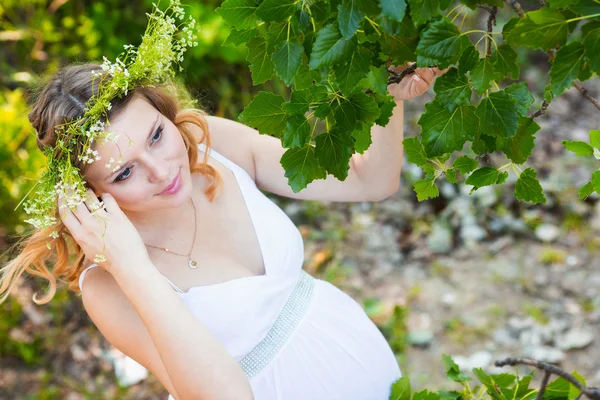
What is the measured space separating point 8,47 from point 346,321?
3.52 meters

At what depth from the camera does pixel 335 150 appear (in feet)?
3.39

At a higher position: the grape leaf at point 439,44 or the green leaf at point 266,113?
the grape leaf at point 439,44

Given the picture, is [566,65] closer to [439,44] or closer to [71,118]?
[439,44]

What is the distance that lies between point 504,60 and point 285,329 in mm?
1266

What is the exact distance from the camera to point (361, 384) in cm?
197

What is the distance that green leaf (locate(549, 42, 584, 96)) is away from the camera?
0.77 meters

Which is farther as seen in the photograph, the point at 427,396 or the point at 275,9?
the point at 427,396

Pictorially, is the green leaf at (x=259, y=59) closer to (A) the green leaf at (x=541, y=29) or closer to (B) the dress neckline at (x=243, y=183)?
(A) the green leaf at (x=541, y=29)

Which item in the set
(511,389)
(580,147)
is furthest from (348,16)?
(511,389)

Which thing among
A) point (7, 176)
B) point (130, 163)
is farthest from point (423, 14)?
point (7, 176)

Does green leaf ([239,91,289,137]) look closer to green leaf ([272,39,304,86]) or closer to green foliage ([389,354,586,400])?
green leaf ([272,39,304,86])

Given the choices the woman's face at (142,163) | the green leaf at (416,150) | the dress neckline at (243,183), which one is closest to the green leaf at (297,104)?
the green leaf at (416,150)

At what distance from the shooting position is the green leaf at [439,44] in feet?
2.85

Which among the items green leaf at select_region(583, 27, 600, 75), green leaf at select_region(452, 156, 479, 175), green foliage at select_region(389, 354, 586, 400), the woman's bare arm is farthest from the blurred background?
green leaf at select_region(583, 27, 600, 75)
